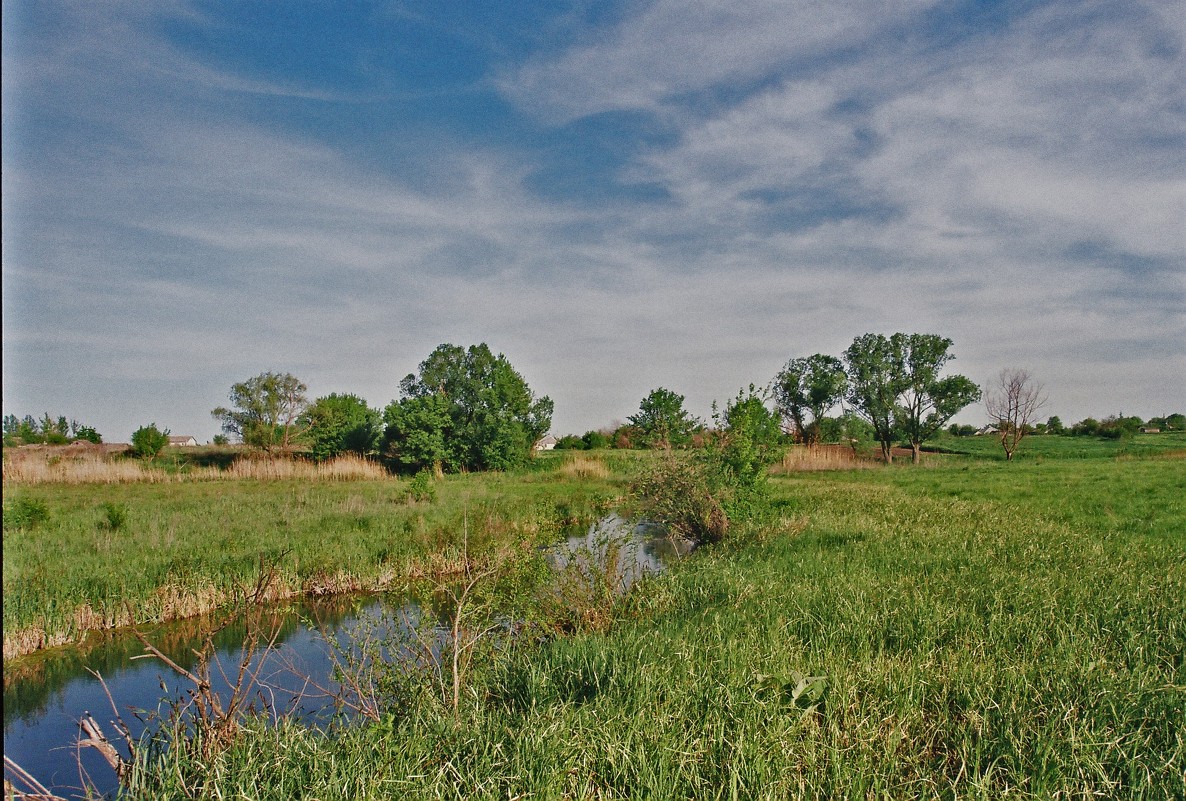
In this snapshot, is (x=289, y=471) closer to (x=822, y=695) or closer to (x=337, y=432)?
(x=337, y=432)

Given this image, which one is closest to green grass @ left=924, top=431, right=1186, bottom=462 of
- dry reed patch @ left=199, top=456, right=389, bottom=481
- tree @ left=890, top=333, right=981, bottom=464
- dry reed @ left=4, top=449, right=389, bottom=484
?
tree @ left=890, top=333, right=981, bottom=464

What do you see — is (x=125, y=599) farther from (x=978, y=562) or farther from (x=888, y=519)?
(x=888, y=519)

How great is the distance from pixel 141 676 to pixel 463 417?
31.7 m

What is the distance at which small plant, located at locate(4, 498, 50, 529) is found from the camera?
639 inches

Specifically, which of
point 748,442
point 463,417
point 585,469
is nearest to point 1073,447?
point 585,469

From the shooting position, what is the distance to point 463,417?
4169 cm

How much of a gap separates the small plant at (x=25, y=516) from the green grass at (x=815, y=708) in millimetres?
14695

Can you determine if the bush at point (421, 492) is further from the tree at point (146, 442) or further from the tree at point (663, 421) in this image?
the tree at point (146, 442)

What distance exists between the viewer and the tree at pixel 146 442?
120 ft

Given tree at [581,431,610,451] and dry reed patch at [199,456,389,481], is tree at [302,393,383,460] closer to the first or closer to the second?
dry reed patch at [199,456,389,481]

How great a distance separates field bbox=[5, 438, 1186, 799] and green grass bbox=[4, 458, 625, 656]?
32 centimetres

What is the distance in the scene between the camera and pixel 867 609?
317 inches

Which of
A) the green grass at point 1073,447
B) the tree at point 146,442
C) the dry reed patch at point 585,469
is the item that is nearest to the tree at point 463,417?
the dry reed patch at point 585,469

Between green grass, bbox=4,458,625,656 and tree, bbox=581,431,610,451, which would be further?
tree, bbox=581,431,610,451
